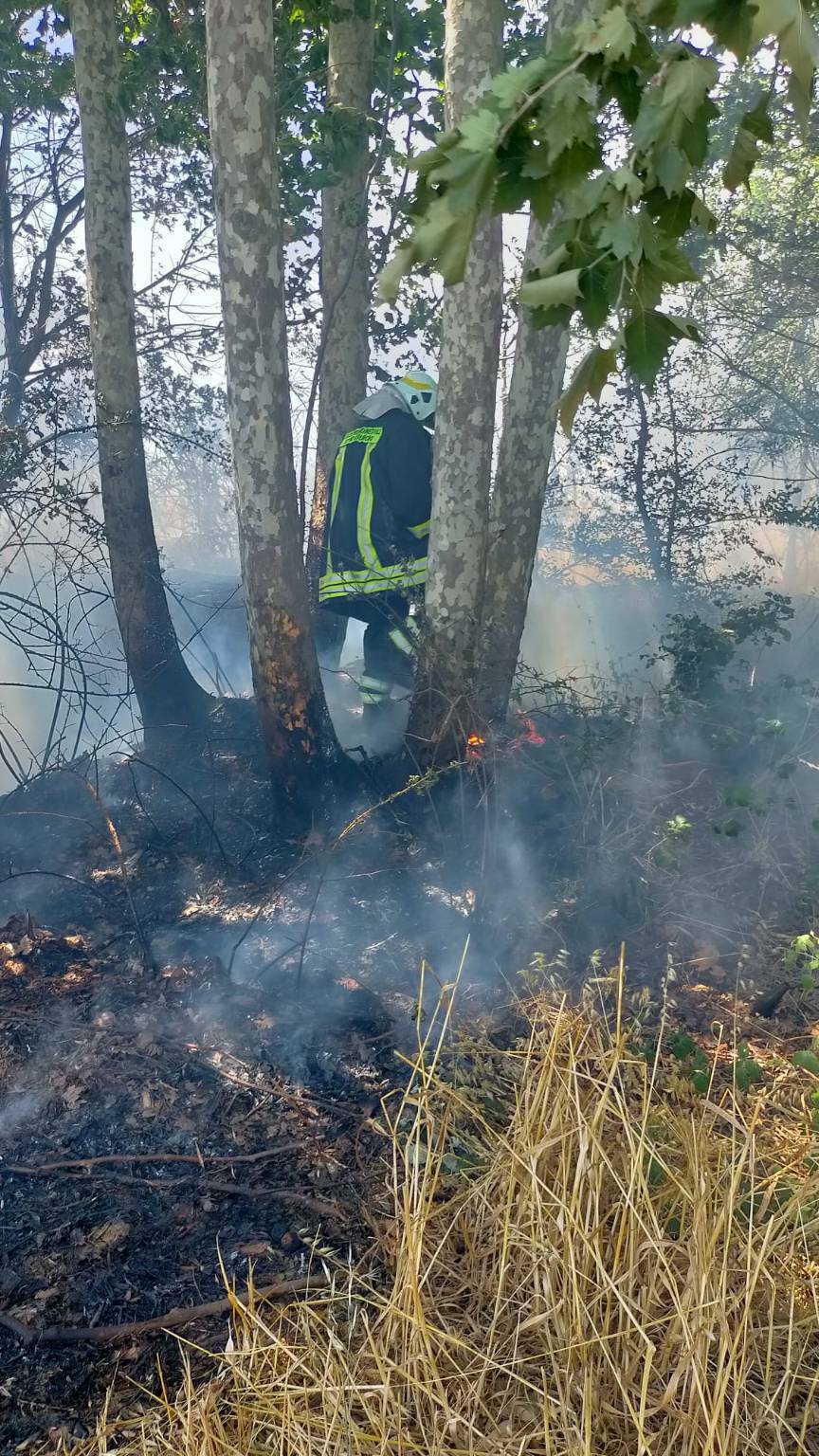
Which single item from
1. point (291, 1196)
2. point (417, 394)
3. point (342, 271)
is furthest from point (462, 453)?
point (291, 1196)

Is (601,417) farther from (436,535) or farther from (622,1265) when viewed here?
(622,1265)

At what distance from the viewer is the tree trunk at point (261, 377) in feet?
15.3

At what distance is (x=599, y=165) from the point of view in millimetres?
1781

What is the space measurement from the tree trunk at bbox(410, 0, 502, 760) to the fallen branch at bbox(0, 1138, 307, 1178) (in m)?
2.52

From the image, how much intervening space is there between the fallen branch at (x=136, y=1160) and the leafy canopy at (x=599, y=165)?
8.57 ft

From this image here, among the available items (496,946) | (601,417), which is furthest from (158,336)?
(496,946)

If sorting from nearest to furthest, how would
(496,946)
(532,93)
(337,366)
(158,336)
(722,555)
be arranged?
(532,93) < (496,946) < (337,366) < (722,555) < (158,336)

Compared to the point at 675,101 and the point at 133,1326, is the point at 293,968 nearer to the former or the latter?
the point at 133,1326

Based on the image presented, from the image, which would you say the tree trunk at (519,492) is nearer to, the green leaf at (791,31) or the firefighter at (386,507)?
the firefighter at (386,507)

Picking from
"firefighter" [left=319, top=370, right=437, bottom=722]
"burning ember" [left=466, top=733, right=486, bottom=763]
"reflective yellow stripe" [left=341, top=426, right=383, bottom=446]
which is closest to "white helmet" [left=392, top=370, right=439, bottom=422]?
A: "firefighter" [left=319, top=370, right=437, bottom=722]

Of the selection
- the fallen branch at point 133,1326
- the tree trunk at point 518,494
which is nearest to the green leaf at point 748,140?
the fallen branch at point 133,1326

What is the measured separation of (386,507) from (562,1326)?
4.89 m

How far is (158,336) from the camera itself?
1080 centimetres

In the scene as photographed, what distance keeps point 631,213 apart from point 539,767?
4159mm
